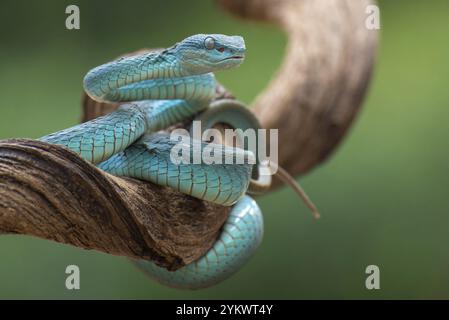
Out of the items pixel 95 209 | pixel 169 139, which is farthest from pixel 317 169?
pixel 95 209

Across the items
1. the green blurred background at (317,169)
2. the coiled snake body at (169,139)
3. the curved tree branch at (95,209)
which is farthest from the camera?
the green blurred background at (317,169)

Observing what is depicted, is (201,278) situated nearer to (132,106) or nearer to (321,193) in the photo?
(132,106)

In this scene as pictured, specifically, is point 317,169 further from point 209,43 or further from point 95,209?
point 95,209

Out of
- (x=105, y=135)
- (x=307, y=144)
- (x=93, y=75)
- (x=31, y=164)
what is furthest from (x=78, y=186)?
(x=307, y=144)

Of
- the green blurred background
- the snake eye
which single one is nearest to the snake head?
the snake eye

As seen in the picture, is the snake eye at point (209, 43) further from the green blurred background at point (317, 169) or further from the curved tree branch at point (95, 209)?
the green blurred background at point (317, 169)

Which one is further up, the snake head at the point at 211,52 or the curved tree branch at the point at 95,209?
the snake head at the point at 211,52

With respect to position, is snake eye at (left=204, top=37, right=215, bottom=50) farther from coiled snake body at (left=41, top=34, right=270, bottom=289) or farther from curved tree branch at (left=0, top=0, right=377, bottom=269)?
curved tree branch at (left=0, top=0, right=377, bottom=269)

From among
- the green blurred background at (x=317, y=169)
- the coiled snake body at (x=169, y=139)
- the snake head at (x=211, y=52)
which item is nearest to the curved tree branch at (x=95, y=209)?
the coiled snake body at (x=169, y=139)
